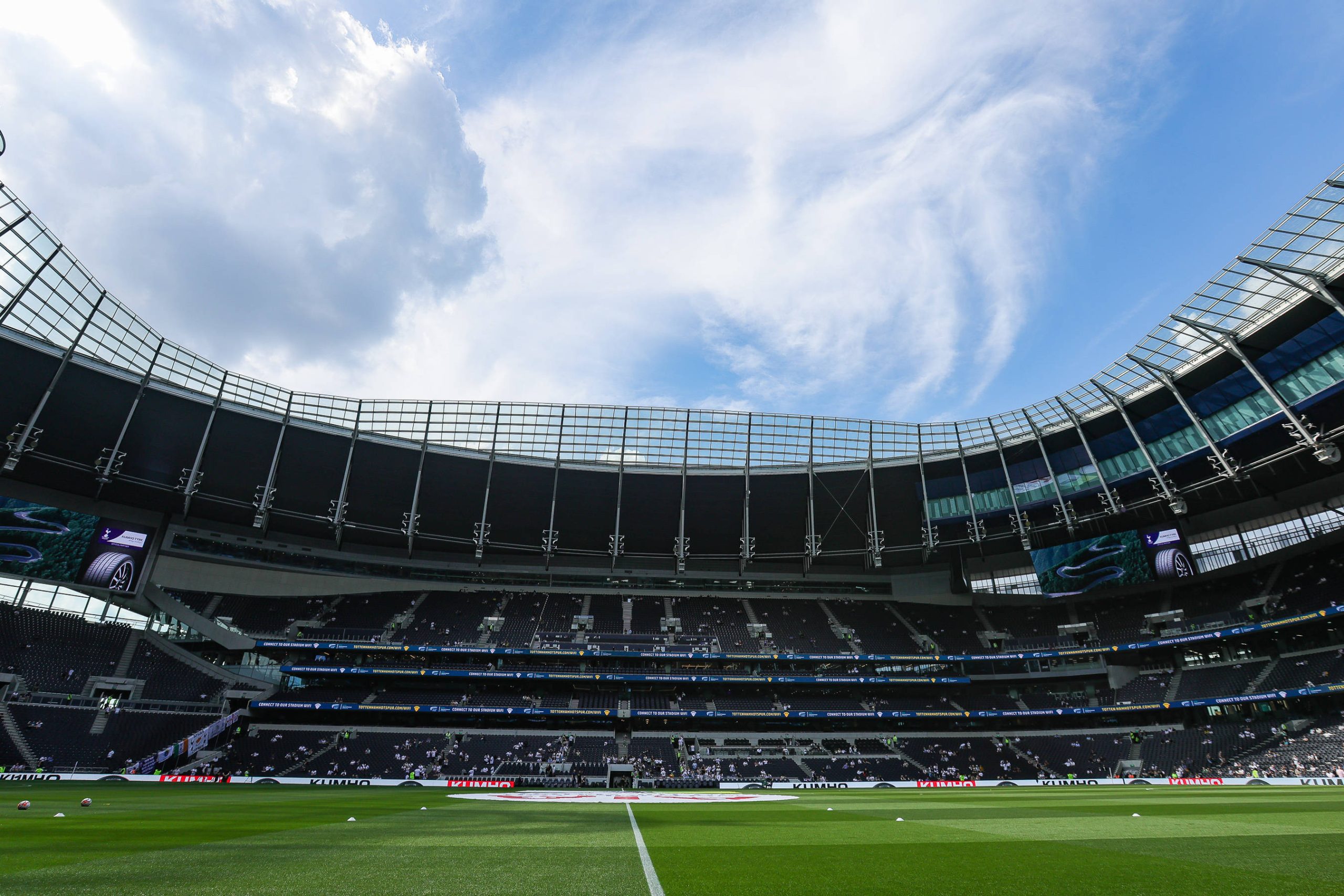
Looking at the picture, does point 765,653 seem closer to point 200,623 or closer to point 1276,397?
point 1276,397

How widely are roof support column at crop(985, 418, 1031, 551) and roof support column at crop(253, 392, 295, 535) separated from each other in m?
54.3

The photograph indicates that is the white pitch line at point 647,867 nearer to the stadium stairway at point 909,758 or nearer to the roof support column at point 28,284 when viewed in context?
the stadium stairway at point 909,758

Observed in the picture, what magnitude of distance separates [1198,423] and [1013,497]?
1360 cm

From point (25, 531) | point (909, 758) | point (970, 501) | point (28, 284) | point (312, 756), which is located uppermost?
point (28, 284)

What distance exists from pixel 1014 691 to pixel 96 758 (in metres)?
65.8

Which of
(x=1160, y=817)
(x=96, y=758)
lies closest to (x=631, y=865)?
(x=1160, y=817)

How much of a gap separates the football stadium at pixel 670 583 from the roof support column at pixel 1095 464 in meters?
0.32

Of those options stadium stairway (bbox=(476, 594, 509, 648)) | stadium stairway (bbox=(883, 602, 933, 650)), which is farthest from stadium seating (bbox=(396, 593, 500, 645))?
stadium stairway (bbox=(883, 602, 933, 650))

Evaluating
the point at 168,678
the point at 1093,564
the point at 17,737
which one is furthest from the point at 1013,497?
the point at 17,737

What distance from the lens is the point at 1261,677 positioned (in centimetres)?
4503

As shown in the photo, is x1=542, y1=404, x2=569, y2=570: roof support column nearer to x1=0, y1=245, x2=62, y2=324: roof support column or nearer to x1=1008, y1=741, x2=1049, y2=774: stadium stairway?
x1=0, y1=245, x2=62, y2=324: roof support column

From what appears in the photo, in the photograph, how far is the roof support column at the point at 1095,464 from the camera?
47969 millimetres

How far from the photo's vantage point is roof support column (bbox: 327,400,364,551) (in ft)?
166

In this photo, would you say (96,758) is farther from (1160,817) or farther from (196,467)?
(1160,817)
